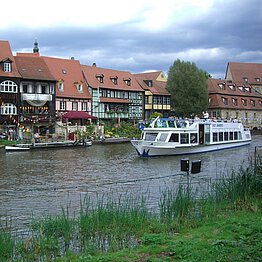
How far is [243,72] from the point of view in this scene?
104938 millimetres

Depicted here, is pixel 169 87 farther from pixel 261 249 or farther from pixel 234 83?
pixel 261 249

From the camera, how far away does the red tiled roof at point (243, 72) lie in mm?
103312

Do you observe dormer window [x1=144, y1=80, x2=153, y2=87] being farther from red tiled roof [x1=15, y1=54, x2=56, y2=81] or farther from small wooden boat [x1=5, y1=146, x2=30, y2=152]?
small wooden boat [x1=5, y1=146, x2=30, y2=152]

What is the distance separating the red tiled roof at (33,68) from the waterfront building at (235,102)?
36130 millimetres

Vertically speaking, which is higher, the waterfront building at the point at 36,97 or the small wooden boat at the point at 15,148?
the waterfront building at the point at 36,97

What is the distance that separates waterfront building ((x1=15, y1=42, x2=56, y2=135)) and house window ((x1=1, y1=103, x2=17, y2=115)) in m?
0.72

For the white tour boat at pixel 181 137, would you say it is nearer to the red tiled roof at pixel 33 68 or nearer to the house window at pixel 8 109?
the house window at pixel 8 109

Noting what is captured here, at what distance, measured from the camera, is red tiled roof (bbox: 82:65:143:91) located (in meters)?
69.4

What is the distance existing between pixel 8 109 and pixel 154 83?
33.6 m

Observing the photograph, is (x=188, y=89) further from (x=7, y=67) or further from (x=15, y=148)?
(x=15, y=148)

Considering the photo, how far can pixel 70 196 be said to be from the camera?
753 inches

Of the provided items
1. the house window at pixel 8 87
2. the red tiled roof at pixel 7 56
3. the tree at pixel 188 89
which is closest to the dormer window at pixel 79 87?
the red tiled roof at pixel 7 56

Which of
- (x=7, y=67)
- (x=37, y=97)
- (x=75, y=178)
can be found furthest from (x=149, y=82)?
(x=75, y=178)

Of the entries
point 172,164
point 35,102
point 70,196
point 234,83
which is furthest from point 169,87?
point 70,196
